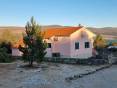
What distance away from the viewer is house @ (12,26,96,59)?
46509 millimetres

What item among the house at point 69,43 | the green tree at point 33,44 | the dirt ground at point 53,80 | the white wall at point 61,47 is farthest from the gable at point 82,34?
the dirt ground at point 53,80

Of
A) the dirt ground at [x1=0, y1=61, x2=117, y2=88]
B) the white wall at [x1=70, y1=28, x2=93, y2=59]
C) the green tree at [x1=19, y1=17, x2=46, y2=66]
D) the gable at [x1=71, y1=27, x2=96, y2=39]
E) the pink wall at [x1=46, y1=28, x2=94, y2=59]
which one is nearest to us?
the dirt ground at [x1=0, y1=61, x2=117, y2=88]

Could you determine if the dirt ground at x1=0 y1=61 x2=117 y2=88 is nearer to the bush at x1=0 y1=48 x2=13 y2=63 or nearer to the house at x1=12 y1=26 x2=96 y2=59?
the bush at x1=0 y1=48 x2=13 y2=63

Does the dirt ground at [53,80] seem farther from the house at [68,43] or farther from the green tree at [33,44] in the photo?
the house at [68,43]

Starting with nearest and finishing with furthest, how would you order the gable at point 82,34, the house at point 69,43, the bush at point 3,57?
the bush at point 3,57 < the house at point 69,43 < the gable at point 82,34

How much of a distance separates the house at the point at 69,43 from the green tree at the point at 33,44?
32.3 ft

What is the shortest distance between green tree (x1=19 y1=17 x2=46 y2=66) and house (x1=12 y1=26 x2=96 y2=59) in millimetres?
9504

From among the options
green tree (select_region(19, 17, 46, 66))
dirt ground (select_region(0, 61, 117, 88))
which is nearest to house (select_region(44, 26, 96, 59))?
green tree (select_region(19, 17, 46, 66))

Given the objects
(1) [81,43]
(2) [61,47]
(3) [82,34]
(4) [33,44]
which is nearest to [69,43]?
(2) [61,47]

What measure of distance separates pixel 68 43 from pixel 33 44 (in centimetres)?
1060

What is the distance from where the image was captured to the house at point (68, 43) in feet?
153

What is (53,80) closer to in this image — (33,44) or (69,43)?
(33,44)

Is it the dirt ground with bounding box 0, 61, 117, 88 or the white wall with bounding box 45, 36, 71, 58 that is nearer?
the dirt ground with bounding box 0, 61, 117, 88

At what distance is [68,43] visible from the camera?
46312 millimetres
